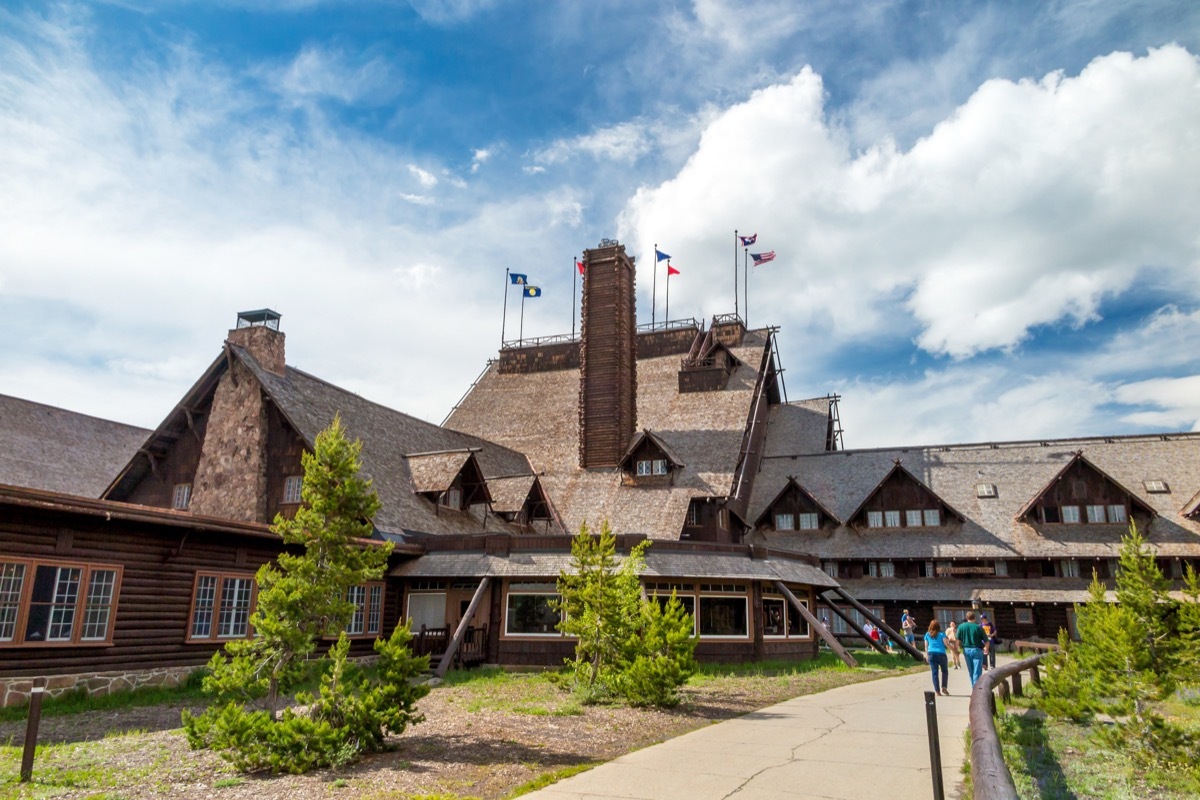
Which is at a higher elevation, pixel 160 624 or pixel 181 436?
pixel 181 436

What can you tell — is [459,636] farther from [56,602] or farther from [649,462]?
[649,462]

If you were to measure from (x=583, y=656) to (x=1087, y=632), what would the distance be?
11.7 meters

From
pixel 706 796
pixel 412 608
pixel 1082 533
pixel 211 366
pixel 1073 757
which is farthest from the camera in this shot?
pixel 1082 533

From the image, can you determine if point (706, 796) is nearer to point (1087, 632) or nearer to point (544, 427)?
point (1087, 632)

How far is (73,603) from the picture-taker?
18.0 m

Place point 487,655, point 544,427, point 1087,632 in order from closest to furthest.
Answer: point 1087,632 → point 487,655 → point 544,427

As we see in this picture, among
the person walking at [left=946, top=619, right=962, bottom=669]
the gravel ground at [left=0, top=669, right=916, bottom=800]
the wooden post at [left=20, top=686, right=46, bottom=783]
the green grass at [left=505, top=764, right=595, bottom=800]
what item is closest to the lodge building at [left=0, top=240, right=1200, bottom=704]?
the person walking at [left=946, top=619, right=962, bottom=669]

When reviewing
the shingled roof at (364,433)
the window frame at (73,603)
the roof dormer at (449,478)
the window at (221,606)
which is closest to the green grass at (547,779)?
the window frame at (73,603)

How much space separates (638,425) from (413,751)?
33.9 m

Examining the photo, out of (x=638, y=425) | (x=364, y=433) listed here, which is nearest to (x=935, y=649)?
(x=364, y=433)

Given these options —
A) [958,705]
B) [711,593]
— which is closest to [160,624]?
[711,593]

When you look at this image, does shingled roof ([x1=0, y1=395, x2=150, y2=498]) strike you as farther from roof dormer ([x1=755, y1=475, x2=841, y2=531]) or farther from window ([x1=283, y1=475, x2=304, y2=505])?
roof dormer ([x1=755, y1=475, x2=841, y2=531])

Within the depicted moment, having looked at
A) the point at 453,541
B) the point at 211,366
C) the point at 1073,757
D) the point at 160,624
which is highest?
the point at 211,366

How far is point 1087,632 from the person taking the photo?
1928cm
